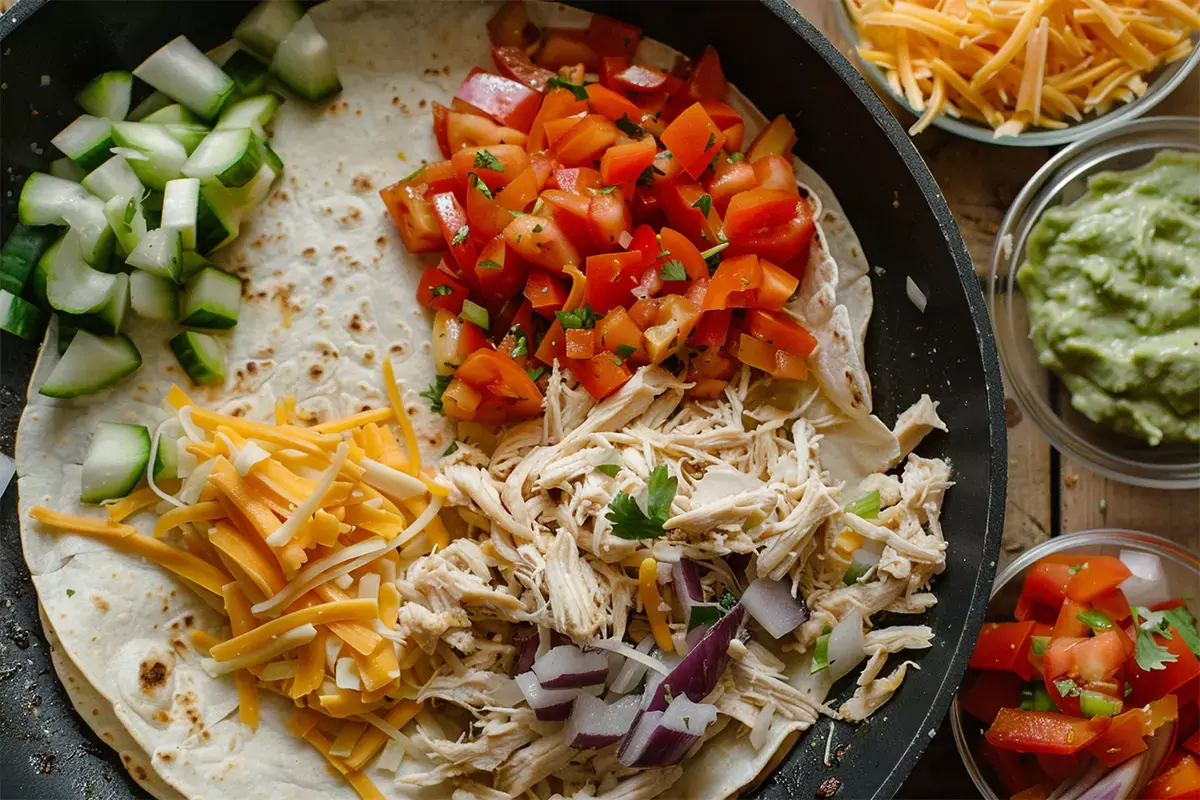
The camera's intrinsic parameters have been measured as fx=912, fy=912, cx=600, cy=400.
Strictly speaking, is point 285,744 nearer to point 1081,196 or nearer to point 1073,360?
point 1073,360

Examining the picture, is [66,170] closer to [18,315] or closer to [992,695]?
[18,315]

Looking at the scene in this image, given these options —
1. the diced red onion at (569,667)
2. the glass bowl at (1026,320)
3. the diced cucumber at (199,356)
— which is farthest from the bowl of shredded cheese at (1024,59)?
the diced cucumber at (199,356)

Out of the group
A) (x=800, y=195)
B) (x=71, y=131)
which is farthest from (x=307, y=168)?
(x=800, y=195)

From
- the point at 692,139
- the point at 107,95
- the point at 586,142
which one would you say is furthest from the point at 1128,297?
the point at 107,95

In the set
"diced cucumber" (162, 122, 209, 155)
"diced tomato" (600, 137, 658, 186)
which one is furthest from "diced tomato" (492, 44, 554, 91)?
"diced cucumber" (162, 122, 209, 155)

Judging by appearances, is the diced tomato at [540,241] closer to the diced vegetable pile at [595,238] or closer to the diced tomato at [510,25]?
the diced vegetable pile at [595,238]

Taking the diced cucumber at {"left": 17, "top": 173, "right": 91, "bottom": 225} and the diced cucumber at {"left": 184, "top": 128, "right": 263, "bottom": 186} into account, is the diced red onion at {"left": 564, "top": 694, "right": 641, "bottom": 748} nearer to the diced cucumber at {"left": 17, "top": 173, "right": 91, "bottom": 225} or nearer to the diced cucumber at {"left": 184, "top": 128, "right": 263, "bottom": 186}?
the diced cucumber at {"left": 184, "top": 128, "right": 263, "bottom": 186}
